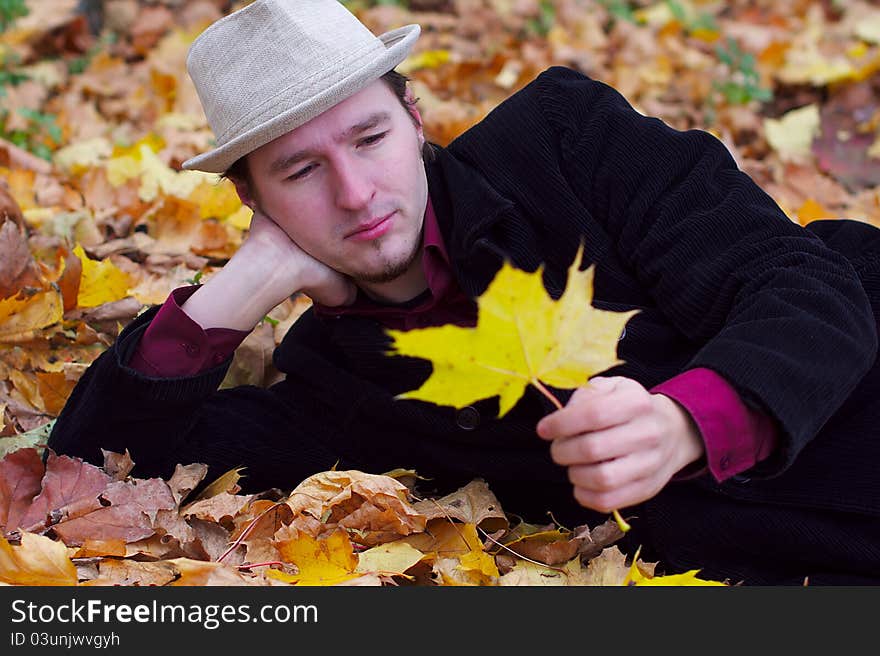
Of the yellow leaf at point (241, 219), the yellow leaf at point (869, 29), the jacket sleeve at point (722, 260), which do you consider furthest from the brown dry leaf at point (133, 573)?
the yellow leaf at point (869, 29)

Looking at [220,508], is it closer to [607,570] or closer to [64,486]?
[64,486]

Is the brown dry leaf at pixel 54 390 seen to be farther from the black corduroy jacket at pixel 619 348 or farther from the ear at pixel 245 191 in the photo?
the ear at pixel 245 191

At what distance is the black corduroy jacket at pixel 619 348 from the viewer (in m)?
1.81

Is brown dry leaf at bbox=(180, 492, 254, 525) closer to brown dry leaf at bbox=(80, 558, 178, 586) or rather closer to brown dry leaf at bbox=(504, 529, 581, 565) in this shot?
brown dry leaf at bbox=(80, 558, 178, 586)

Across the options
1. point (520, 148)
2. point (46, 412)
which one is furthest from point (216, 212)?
point (520, 148)

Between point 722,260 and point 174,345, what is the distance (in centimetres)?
103

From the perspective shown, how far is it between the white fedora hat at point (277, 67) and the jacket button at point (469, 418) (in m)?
0.60

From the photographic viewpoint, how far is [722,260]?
1.81 meters

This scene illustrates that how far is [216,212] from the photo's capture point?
129 inches

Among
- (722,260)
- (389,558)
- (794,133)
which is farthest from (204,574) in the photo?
(794,133)

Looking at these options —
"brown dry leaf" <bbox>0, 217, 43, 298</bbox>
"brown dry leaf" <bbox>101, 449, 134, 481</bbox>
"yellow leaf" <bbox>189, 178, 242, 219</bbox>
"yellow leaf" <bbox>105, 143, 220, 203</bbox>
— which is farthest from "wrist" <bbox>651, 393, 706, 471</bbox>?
"yellow leaf" <bbox>105, 143, 220, 203</bbox>

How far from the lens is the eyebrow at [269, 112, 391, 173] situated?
190 cm
